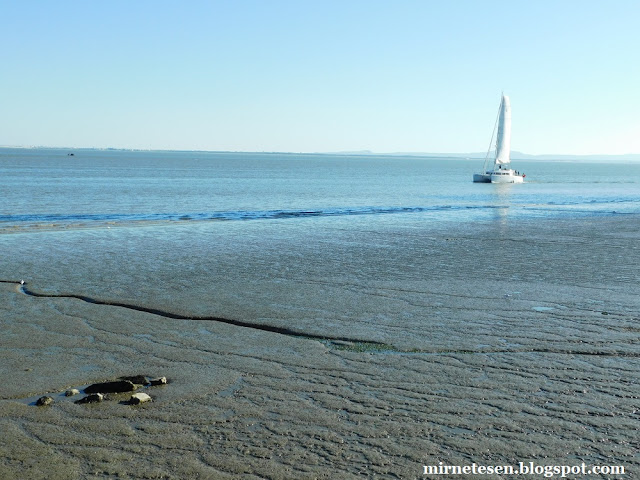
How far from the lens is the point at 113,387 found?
848 centimetres

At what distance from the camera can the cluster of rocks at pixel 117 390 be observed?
8070 millimetres

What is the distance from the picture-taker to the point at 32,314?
41.6 ft

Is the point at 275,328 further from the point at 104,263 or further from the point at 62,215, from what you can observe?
the point at 62,215

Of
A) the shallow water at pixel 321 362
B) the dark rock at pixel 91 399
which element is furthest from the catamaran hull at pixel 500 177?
the dark rock at pixel 91 399

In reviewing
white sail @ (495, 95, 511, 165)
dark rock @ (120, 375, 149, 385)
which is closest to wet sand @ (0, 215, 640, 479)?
dark rock @ (120, 375, 149, 385)

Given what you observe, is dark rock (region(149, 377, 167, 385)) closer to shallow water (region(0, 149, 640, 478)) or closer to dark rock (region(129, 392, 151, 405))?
shallow water (region(0, 149, 640, 478))

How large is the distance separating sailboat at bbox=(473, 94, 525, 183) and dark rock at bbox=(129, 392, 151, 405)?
287 feet

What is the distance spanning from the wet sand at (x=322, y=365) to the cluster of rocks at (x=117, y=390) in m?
0.15

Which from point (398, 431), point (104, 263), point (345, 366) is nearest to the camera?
point (398, 431)

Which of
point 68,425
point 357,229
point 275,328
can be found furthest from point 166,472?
point 357,229

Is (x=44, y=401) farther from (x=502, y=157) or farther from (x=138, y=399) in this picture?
(x=502, y=157)

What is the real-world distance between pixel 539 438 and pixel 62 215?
32.9 m

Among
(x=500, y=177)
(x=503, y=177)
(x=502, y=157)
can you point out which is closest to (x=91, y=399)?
(x=500, y=177)

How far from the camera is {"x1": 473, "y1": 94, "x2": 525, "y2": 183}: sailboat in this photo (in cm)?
9281
